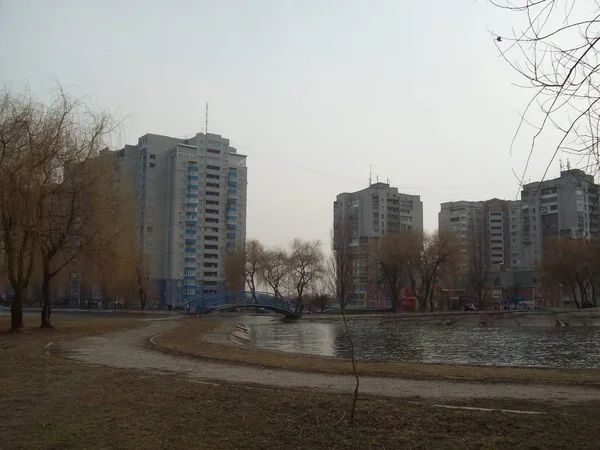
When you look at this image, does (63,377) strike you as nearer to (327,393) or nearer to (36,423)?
(36,423)

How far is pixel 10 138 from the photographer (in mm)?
21766

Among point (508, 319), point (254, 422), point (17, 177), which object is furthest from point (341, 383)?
point (508, 319)

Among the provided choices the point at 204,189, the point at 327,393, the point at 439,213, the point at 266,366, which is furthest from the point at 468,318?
the point at 439,213

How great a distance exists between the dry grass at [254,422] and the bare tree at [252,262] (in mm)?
83597

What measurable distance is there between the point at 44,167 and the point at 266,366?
49.8 ft

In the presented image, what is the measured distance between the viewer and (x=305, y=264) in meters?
88.9

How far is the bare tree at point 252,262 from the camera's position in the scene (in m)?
93.0

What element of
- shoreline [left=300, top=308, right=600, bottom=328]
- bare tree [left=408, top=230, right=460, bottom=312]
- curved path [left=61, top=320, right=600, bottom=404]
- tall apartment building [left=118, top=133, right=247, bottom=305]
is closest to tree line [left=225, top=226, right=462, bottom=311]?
bare tree [left=408, top=230, right=460, bottom=312]

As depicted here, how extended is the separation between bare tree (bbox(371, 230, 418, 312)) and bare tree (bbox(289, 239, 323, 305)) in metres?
13.9

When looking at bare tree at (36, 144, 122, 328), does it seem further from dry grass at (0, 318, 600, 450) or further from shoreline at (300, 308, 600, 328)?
shoreline at (300, 308, 600, 328)

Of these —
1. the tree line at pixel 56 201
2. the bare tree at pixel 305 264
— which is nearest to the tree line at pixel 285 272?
the bare tree at pixel 305 264

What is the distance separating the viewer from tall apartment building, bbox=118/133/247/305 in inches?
4732

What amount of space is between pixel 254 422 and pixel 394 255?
67992mm

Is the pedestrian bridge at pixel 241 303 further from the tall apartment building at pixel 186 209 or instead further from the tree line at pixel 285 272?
the tall apartment building at pixel 186 209
